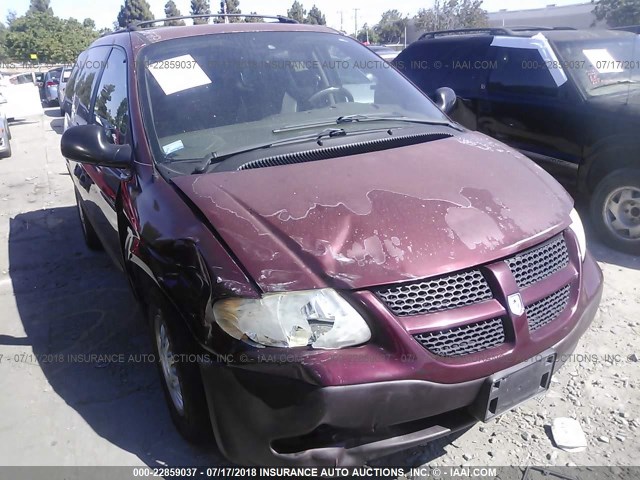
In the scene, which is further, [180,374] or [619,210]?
[619,210]

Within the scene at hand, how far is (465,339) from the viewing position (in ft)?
6.69

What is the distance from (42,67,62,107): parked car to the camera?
20.6m

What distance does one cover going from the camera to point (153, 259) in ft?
8.20

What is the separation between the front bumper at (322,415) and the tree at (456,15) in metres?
36.8

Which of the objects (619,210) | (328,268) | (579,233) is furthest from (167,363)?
(619,210)

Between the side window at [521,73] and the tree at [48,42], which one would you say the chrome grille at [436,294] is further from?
the tree at [48,42]

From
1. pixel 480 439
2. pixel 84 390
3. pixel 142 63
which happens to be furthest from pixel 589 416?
pixel 142 63

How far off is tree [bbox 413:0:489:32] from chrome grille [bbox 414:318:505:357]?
36.6 meters

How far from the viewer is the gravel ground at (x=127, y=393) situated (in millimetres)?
2623

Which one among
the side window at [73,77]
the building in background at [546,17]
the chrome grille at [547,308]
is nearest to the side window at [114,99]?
the side window at [73,77]

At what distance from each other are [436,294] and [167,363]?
1.42 metres

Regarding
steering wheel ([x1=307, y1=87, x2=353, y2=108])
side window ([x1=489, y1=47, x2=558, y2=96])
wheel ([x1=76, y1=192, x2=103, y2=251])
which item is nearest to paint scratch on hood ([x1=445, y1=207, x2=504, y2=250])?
steering wheel ([x1=307, y1=87, x2=353, y2=108])

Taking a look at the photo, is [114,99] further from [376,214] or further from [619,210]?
[619,210]

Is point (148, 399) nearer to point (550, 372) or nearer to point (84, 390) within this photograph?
point (84, 390)
